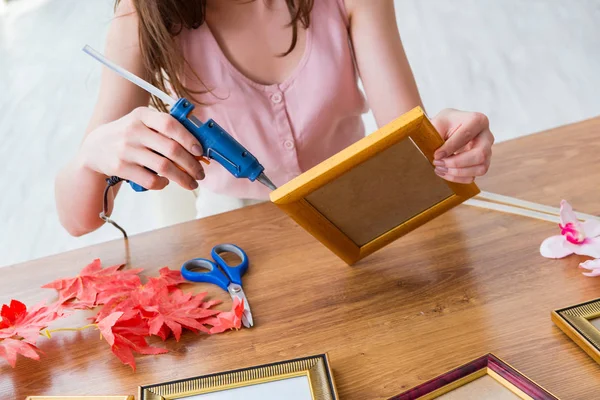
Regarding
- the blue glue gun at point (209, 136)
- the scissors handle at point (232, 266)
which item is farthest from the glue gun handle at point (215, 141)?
the scissors handle at point (232, 266)

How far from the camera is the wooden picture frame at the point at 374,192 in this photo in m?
0.76

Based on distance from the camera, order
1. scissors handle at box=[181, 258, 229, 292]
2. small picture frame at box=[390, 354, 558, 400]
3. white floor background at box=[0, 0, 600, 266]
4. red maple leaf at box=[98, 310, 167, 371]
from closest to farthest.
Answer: small picture frame at box=[390, 354, 558, 400] → red maple leaf at box=[98, 310, 167, 371] → scissors handle at box=[181, 258, 229, 292] → white floor background at box=[0, 0, 600, 266]

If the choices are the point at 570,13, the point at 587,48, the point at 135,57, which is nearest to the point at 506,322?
the point at 135,57

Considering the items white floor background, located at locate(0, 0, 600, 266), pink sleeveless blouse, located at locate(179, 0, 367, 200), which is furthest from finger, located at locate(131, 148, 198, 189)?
white floor background, located at locate(0, 0, 600, 266)

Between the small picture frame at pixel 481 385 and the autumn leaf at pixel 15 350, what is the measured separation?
1.44ft

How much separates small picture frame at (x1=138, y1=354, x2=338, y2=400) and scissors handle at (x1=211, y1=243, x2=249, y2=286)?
190 millimetres

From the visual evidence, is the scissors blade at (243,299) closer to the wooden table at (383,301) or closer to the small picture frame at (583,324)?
the wooden table at (383,301)

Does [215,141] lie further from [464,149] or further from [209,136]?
[464,149]

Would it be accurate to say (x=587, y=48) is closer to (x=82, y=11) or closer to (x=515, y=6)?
(x=515, y=6)

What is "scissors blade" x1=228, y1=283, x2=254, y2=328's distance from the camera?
843mm

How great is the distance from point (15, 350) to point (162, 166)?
28 cm

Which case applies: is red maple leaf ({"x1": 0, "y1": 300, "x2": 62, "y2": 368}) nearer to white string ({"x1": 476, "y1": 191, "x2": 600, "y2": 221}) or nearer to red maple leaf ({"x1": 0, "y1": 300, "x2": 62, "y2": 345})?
red maple leaf ({"x1": 0, "y1": 300, "x2": 62, "y2": 345})

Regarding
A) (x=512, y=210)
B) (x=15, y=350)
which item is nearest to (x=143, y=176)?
(x=15, y=350)

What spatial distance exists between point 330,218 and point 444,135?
0.19 metres
